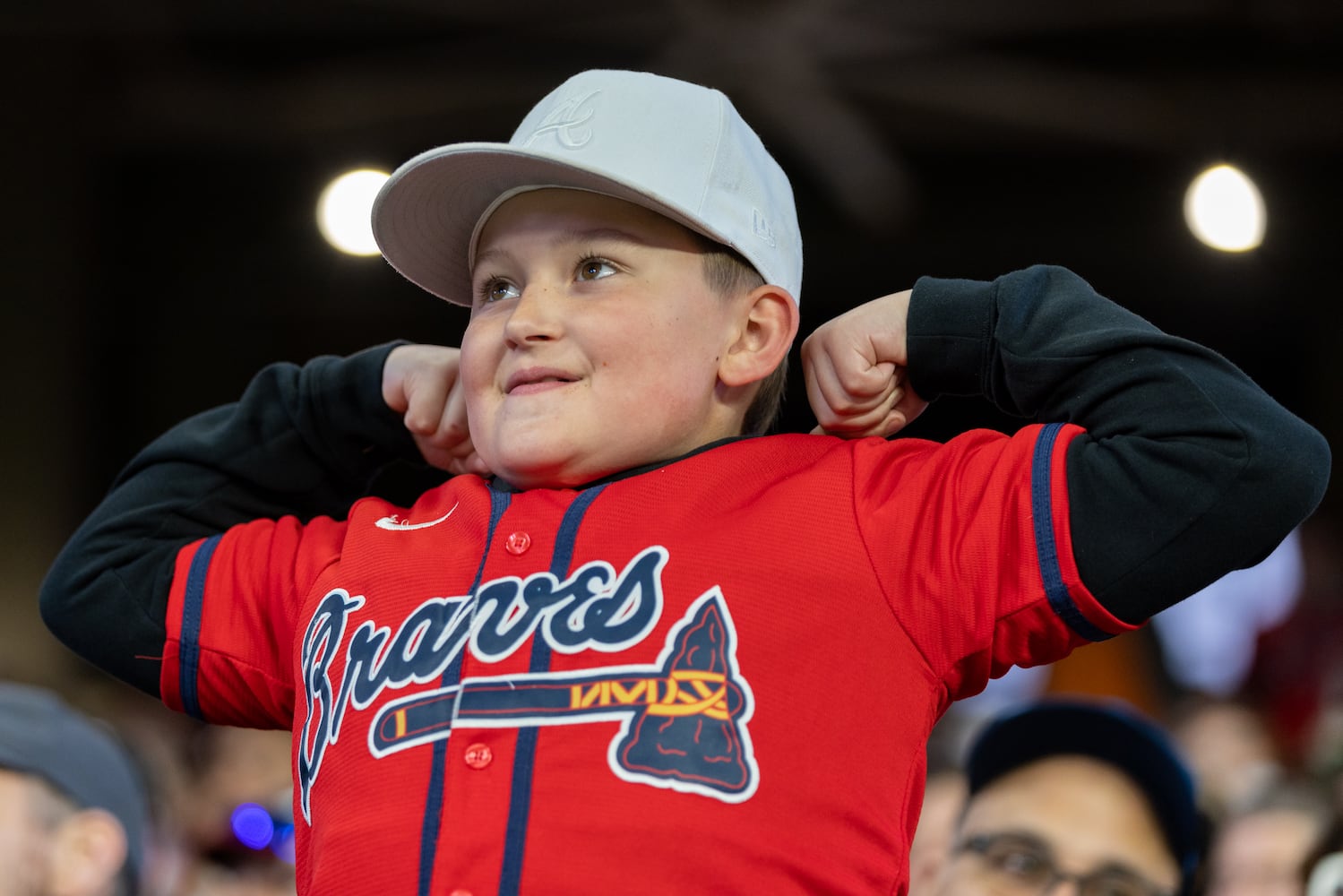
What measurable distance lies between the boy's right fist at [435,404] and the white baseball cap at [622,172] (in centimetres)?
12

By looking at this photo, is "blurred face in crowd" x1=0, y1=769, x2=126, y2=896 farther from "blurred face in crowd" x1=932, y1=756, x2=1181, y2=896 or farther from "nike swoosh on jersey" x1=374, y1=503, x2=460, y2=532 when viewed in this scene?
"blurred face in crowd" x1=932, y1=756, x2=1181, y2=896

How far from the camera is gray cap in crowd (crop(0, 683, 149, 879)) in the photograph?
2113mm

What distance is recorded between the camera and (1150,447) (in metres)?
1.29

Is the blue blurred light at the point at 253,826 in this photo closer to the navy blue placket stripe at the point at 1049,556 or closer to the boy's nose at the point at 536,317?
the boy's nose at the point at 536,317

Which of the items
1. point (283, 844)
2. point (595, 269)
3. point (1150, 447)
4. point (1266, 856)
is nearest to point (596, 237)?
point (595, 269)

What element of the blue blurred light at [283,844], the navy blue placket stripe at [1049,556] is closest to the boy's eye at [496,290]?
the navy blue placket stripe at [1049,556]

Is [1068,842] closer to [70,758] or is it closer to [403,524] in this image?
[403,524]

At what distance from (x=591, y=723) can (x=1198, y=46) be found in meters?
4.62

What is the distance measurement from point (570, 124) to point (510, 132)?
4.27 metres

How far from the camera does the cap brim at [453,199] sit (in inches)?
56.5

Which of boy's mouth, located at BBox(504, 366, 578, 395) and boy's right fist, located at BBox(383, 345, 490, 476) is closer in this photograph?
boy's mouth, located at BBox(504, 366, 578, 395)

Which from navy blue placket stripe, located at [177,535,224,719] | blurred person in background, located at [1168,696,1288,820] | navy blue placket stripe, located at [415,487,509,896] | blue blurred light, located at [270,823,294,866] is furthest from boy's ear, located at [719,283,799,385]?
blue blurred light, located at [270,823,294,866]

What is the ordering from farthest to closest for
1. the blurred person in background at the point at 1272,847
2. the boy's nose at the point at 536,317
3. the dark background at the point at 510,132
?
the dark background at the point at 510,132 < the blurred person in background at the point at 1272,847 < the boy's nose at the point at 536,317

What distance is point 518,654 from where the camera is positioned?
1292mm
